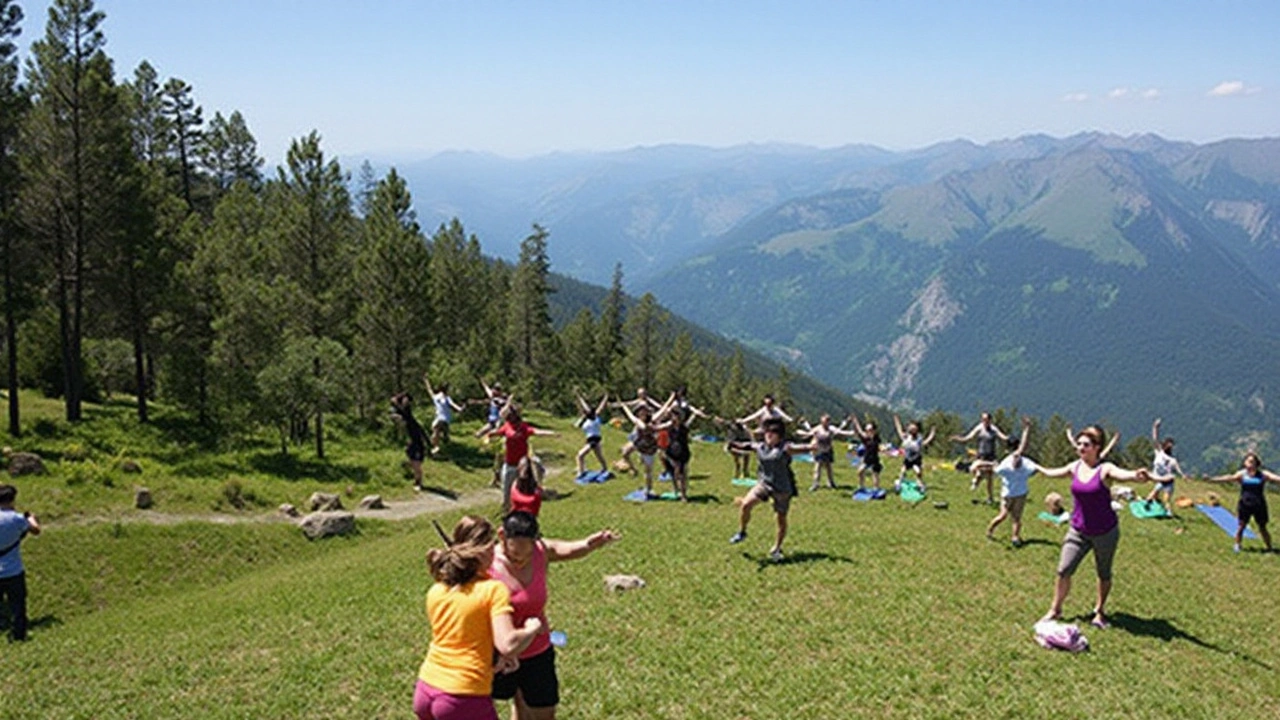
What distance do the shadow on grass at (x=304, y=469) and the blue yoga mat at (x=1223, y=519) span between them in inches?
1106

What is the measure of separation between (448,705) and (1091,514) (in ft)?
32.9

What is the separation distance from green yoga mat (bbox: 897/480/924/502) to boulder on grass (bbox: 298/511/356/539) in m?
17.5

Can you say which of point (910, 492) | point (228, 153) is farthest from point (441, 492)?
point (228, 153)

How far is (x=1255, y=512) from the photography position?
18.5 metres

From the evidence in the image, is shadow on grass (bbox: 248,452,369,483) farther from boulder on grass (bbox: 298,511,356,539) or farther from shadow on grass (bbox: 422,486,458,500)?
boulder on grass (bbox: 298,511,356,539)

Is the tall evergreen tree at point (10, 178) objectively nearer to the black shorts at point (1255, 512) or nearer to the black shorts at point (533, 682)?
the black shorts at point (533, 682)

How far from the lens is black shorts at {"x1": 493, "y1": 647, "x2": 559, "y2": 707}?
671 cm

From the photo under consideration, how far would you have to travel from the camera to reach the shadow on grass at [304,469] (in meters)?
28.0

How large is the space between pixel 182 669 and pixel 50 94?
90.1 ft

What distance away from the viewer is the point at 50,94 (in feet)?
93.3

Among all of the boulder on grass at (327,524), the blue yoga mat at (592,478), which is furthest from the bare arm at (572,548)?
the blue yoga mat at (592,478)

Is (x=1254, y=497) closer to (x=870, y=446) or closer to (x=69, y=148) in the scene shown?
(x=870, y=446)

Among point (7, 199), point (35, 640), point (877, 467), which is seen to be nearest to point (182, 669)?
point (35, 640)

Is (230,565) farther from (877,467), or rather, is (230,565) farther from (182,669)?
(877,467)
